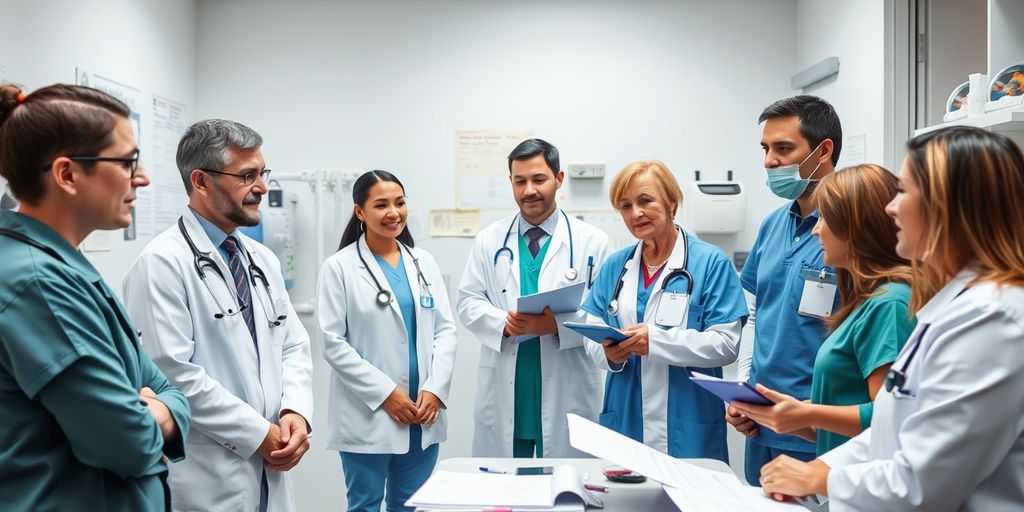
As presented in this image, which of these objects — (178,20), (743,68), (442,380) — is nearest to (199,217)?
(442,380)

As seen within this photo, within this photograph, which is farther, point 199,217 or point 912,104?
point 912,104

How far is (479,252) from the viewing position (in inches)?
106

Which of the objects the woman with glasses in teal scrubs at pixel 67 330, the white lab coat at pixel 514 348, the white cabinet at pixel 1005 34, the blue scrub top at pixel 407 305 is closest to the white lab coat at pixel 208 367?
the woman with glasses in teal scrubs at pixel 67 330

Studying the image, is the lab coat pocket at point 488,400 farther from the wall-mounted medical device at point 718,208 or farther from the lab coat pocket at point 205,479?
the wall-mounted medical device at point 718,208

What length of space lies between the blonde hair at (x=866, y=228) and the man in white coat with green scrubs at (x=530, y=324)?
1063 mm

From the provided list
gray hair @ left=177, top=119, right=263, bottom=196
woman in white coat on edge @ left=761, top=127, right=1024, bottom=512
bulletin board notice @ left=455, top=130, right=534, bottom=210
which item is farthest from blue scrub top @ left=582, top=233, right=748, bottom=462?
bulletin board notice @ left=455, top=130, right=534, bottom=210

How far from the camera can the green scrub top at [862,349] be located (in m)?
1.33

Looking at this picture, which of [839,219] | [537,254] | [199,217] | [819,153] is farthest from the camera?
[537,254]

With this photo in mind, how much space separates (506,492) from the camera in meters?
1.36

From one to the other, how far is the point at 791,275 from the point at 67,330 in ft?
5.19

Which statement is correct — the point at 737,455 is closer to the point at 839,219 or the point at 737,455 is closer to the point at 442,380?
the point at 442,380

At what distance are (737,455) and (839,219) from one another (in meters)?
2.36

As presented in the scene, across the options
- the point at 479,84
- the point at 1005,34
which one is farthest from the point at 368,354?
the point at 1005,34

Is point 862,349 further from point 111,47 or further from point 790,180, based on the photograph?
point 111,47
